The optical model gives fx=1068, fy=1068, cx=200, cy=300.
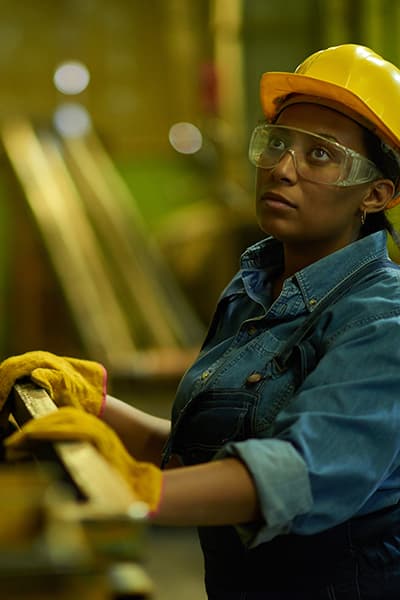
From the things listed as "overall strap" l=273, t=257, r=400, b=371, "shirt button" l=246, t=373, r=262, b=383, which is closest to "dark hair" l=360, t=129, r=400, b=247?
"overall strap" l=273, t=257, r=400, b=371

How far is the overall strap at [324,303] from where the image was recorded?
87.2 inches

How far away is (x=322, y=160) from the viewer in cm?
236

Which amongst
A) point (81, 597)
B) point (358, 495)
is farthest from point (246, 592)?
point (81, 597)

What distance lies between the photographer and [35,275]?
405 inches

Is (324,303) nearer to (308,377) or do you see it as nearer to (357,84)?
(308,377)

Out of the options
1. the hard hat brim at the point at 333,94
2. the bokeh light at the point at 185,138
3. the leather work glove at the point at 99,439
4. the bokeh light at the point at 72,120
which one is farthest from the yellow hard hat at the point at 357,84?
the bokeh light at the point at 185,138

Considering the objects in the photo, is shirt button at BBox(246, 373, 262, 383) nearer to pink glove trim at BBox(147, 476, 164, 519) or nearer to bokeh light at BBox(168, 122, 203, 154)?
pink glove trim at BBox(147, 476, 164, 519)

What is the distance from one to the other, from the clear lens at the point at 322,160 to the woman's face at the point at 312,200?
16mm

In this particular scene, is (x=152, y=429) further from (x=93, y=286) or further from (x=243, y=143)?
(x=243, y=143)

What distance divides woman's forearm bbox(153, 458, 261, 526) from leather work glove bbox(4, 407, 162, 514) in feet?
0.12

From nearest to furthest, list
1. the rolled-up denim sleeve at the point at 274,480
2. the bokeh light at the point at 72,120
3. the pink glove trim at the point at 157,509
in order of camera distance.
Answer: the pink glove trim at the point at 157,509 → the rolled-up denim sleeve at the point at 274,480 → the bokeh light at the point at 72,120

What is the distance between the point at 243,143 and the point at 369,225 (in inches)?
343

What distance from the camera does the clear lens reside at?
7.71 ft

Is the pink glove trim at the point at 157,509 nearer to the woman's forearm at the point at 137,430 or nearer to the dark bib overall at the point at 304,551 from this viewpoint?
the dark bib overall at the point at 304,551
